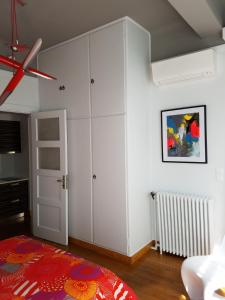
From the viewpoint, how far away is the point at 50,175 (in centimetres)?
358

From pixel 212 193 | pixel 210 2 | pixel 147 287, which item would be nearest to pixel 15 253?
pixel 147 287

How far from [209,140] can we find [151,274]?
1.67 metres

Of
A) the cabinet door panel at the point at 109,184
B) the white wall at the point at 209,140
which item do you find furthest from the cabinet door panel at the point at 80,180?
the white wall at the point at 209,140

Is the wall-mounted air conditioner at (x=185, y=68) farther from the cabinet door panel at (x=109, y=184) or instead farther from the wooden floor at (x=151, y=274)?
the wooden floor at (x=151, y=274)

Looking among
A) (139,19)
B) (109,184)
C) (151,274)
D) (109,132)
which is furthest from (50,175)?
(139,19)

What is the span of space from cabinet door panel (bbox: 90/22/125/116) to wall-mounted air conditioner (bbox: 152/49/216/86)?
1.59ft

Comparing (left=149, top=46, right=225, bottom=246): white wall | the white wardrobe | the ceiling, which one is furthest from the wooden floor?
the ceiling

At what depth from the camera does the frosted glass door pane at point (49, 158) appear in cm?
359

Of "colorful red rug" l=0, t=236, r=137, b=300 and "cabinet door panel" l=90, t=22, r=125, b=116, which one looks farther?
"cabinet door panel" l=90, t=22, r=125, b=116

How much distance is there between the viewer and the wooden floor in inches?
90.8

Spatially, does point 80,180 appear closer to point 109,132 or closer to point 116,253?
point 109,132

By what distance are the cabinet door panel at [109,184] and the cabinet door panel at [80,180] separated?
0.11 metres

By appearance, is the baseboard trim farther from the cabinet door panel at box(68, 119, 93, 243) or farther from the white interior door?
the white interior door

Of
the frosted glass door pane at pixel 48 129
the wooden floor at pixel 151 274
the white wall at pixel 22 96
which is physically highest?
the white wall at pixel 22 96
